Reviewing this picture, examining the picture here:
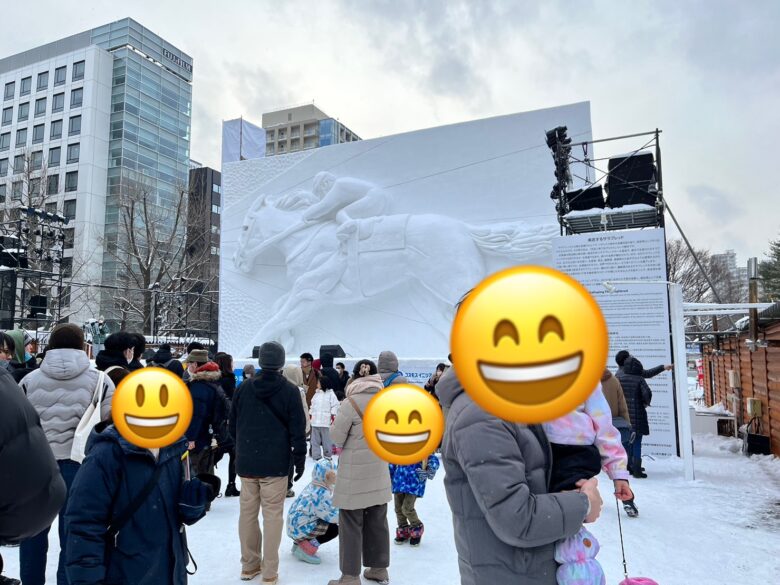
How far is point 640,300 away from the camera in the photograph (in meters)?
7.45

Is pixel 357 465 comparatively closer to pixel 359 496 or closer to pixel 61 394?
pixel 359 496

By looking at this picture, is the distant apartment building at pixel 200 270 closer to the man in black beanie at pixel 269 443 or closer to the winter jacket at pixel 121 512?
the man in black beanie at pixel 269 443

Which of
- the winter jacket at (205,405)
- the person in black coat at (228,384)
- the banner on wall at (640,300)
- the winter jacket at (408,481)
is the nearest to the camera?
the winter jacket at (408,481)

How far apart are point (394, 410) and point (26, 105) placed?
45345 mm

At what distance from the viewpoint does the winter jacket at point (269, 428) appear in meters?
3.46

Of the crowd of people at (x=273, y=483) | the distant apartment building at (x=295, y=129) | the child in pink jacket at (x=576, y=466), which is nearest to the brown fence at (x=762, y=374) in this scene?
the crowd of people at (x=273, y=483)

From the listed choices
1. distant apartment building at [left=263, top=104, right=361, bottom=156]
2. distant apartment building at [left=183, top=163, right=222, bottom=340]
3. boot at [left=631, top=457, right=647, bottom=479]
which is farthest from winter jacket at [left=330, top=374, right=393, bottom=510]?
distant apartment building at [left=263, top=104, right=361, bottom=156]

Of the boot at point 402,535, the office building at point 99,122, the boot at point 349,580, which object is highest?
the office building at point 99,122

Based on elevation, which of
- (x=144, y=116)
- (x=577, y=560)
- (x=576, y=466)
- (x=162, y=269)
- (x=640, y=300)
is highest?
(x=144, y=116)

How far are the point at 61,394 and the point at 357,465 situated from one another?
176cm

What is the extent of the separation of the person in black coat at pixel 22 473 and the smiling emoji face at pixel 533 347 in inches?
44.3

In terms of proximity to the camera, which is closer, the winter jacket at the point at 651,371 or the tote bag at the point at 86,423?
the tote bag at the point at 86,423

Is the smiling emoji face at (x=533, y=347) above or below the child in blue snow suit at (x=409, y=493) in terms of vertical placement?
above

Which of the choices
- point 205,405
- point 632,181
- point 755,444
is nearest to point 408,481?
point 205,405
